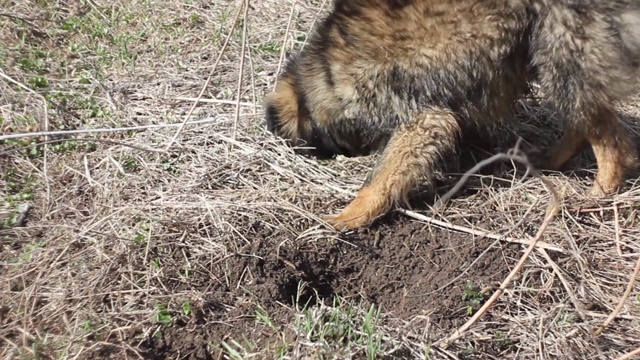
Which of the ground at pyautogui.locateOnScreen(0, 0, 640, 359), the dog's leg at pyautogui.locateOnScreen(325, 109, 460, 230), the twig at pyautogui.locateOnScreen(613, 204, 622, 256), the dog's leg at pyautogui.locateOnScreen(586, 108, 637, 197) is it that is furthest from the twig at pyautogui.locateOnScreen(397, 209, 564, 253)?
the dog's leg at pyautogui.locateOnScreen(586, 108, 637, 197)

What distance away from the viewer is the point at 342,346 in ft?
9.53

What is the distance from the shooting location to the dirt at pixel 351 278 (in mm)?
3057

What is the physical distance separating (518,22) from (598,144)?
904 mm

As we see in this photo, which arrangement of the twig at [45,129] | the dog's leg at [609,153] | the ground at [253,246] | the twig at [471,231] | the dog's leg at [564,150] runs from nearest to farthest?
1. the ground at [253,246]
2. the twig at [471,231]
3. the twig at [45,129]
4. the dog's leg at [609,153]
5. the dog's leg at [564,150]

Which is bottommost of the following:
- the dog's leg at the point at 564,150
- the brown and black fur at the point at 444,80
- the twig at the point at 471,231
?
the twig at the point at 471,231

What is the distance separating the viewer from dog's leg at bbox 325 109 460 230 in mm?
3826

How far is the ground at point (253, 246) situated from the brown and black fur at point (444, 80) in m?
0.19

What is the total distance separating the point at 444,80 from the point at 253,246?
57.8 inches

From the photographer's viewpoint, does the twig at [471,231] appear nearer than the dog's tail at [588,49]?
Yes

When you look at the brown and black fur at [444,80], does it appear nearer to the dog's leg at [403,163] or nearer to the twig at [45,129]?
the dog's leg at [403,163]

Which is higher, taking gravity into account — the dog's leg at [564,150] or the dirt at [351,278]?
the dog's leg at [564,150]

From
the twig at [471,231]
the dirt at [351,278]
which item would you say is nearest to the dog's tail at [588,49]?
the twig at [471,231]

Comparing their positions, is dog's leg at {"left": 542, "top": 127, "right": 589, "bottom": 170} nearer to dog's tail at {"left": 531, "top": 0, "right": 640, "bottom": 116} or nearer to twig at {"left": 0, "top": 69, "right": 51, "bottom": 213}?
dog's tail at {"left": 531, "top": 0, "right": 640, "bottom": 116}

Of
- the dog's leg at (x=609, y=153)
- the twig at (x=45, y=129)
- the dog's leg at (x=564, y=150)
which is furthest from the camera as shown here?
the dog's leg at (x=564, y=150)
